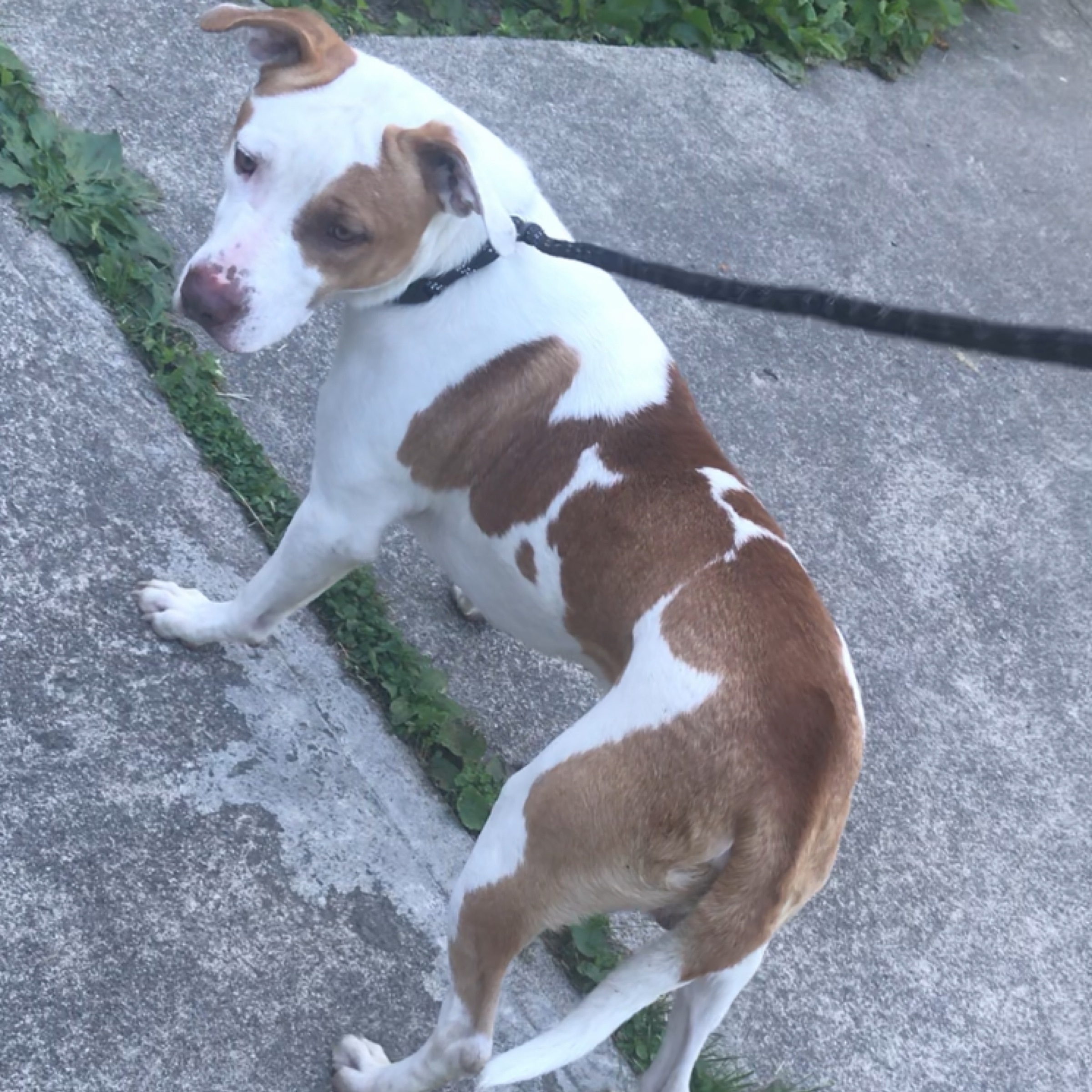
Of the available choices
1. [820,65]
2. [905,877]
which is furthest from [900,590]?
[820,65]

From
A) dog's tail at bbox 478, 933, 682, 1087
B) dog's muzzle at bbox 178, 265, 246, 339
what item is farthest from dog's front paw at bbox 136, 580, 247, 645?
dog's tail at bbox 478, 933, 682, 1087

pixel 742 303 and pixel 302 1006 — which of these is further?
pixel 302 1006

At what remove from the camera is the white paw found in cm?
388

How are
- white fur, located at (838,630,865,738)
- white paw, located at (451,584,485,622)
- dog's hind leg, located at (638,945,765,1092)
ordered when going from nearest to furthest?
dog's hind leg, located at (638,945,765,1092) < white fur, located at (838,630,865,738) < white paw, located at (451,584,485,622)

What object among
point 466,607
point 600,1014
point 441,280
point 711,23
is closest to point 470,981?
point 600,1014

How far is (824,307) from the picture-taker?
7.85 ft

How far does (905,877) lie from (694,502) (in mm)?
1685

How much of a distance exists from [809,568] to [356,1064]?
2.50 meters

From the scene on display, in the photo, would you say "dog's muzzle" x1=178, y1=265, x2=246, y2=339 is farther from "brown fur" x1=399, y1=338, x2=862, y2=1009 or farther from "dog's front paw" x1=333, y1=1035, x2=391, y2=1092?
"dog's front paw" x1=333, y1=1035, x2=391, y2=1092

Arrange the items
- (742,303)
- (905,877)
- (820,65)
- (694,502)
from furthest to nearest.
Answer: (820,65)
(905,877)
(694,502)
(742,303)

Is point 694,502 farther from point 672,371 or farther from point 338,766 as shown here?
point 338,766

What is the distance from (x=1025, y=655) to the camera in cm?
477

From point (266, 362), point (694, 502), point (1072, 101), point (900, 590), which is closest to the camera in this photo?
point (694, 502)

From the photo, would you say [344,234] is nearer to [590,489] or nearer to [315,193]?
[315,193]
